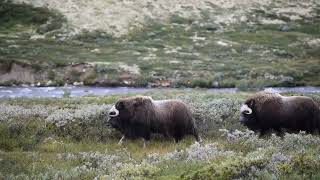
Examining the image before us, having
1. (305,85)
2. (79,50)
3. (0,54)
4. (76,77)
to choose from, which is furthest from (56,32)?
(305,85)

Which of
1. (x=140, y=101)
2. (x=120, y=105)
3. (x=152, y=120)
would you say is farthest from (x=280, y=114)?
(x=120, y=105)

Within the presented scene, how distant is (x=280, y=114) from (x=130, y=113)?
5.25 metres

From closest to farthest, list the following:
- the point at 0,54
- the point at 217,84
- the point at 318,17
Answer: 1. the point at 217,84
2. the point at 0,54
3. the point at 318,17

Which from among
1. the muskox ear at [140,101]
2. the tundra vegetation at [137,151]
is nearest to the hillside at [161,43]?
the tundra vegetation at [137,151]

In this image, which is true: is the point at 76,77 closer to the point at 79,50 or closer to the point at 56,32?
the point at 79,50

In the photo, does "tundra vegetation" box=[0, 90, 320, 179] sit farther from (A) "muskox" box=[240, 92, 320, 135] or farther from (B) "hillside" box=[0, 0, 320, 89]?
(B) "hillside" box=[0, 0, 320, 89]

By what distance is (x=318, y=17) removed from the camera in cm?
8100

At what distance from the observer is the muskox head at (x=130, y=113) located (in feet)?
59.3

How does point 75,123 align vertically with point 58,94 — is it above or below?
above

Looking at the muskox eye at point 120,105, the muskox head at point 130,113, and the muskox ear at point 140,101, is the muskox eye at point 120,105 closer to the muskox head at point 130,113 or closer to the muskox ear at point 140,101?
the muskox head at point 130,113

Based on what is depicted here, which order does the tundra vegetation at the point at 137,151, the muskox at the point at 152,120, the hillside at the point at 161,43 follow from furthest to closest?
the hillside at the point at 161,43
the muskox at the point at 152,120
the tundra vegetation at the point at 137,151

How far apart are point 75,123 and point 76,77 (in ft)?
104

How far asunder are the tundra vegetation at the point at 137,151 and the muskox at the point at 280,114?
0.83 m

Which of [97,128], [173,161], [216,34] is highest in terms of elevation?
[173,161]
